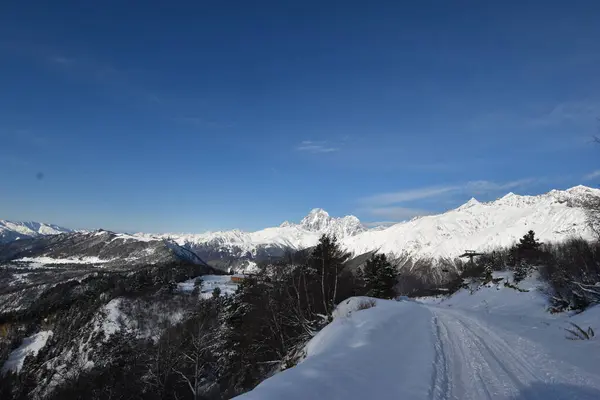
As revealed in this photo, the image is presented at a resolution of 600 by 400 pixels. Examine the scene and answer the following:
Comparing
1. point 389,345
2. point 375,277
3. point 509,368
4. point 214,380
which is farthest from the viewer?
point 375,277

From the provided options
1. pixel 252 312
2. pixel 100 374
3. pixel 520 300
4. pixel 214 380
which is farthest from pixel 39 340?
pixel 520 300

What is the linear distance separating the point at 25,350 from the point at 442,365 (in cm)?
15280

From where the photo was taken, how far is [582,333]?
16.4 meters

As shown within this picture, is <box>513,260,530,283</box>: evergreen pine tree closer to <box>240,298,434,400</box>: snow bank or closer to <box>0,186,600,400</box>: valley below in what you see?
<box>0,186,600,400</box>: valley below

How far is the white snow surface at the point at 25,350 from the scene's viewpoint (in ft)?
367

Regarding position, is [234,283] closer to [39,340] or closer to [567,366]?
[39,340]

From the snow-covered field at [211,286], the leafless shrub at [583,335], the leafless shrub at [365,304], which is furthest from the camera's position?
the snow-covered field at [211,286]

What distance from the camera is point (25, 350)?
11850cm

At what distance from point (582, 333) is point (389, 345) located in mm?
9905

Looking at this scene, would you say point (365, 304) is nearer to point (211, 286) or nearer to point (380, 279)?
point (380, 279)

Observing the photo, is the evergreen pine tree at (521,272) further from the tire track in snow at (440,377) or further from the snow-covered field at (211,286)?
the snow-covered field at (211,286)

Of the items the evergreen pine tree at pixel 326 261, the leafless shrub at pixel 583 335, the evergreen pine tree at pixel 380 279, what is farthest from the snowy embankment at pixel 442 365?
the evergreen pine tree at pixel 380 279

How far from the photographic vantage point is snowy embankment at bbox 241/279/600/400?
8.72m

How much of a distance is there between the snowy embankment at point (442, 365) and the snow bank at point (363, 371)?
22 millimetres
